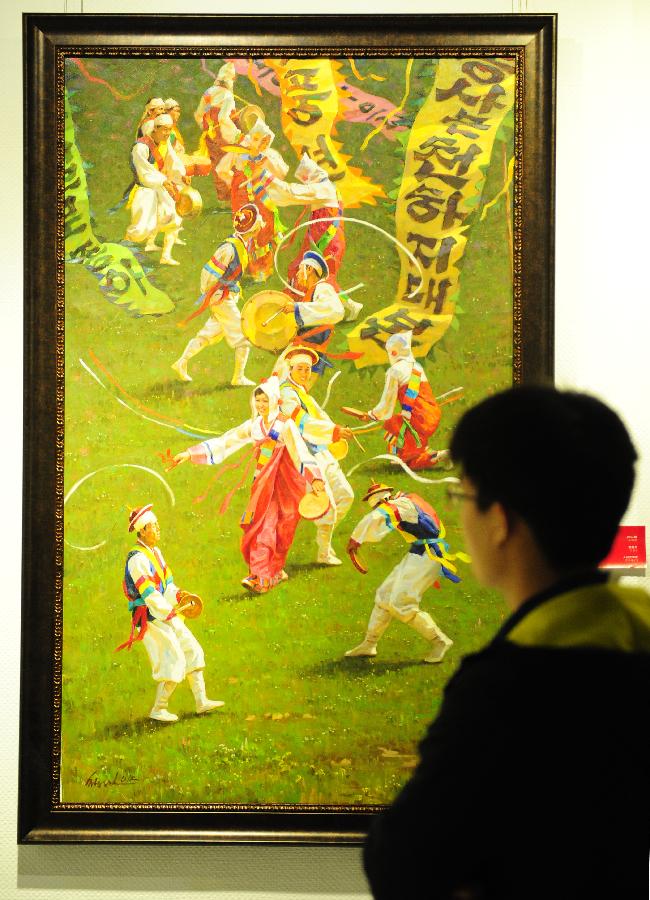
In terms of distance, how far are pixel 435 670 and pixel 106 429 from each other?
95cm

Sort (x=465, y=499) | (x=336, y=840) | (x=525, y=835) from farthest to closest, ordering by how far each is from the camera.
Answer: (x=336, y=840), (x=465, y=499), (x=525, y=835)

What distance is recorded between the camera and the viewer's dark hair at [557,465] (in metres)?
0.86

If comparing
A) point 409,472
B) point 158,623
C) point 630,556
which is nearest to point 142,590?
point 158,623

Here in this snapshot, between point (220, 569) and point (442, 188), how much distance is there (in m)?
1.04

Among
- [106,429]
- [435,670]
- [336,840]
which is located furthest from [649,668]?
[106,429]

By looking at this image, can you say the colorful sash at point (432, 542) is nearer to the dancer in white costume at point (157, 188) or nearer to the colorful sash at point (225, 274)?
the colorful sash at point (225, 274)

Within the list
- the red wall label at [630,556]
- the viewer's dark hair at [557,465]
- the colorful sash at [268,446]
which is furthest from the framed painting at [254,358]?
the viewer's dark hair at [557,465]

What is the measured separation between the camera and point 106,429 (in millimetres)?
2041

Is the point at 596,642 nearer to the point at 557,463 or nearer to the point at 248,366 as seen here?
the point at 557,463

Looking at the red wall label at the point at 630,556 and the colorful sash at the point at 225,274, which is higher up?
the colorful sash at the point at 225,274

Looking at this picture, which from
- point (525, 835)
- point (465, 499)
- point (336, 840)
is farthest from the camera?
point (336, 840)

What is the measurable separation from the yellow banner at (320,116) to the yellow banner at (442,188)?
112 mm

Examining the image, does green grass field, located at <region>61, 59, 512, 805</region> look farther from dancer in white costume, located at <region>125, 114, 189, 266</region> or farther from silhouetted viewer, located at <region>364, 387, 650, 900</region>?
silhouetted viewer, located at <region>364, 387, 650, 900</region>

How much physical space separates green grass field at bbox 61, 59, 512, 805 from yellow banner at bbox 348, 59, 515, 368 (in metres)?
0.04
